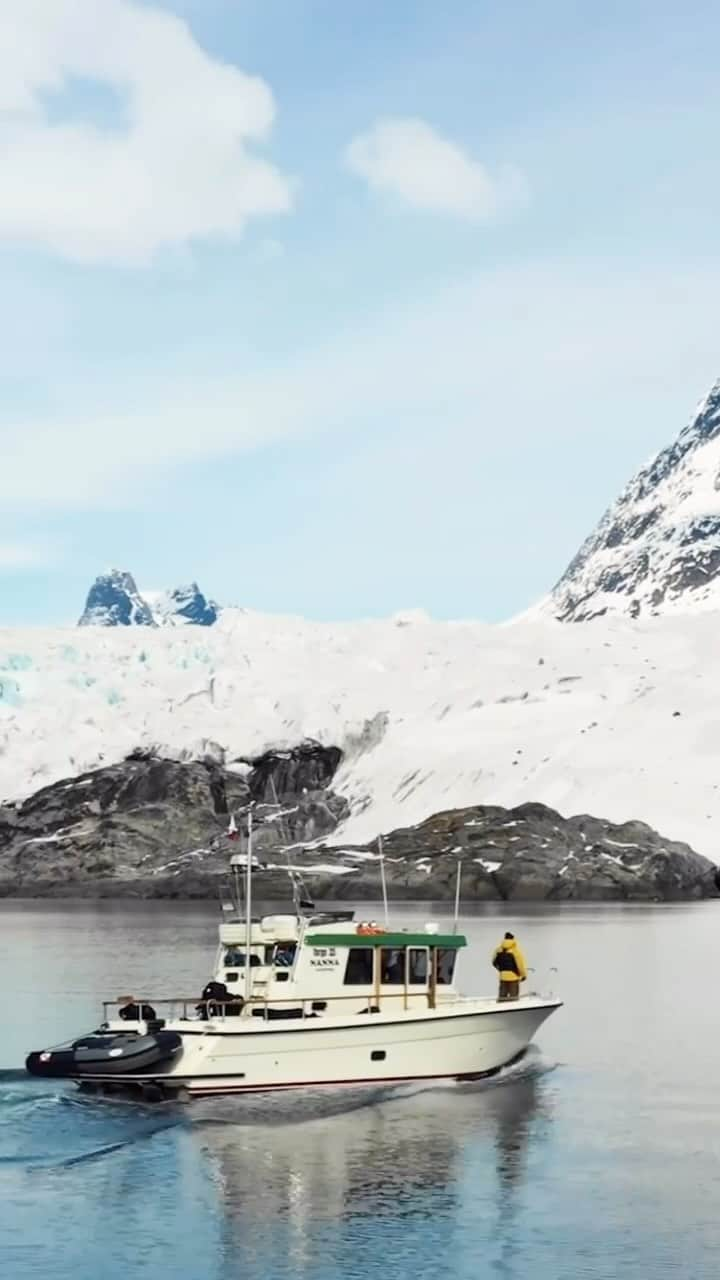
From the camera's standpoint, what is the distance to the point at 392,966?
130 ft

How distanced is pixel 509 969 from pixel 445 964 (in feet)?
5.68

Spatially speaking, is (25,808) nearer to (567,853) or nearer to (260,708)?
(260,708)

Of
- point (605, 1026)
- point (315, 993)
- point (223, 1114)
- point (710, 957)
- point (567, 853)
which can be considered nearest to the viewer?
point (223, 1114)

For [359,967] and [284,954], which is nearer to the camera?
[359,967]

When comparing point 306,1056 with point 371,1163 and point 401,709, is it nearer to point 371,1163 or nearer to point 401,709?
point 371,1163

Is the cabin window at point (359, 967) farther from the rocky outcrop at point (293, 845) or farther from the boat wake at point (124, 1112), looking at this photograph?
the rocky outcrop at point (293, 845)

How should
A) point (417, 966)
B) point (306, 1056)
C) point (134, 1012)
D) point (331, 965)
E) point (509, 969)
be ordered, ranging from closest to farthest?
1. point (306, 1056)
2. point (134, 1012)
3. point (331, 965)
4. point (417, 966)
5. point (509, 969)

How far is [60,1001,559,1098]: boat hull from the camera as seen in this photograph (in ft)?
120

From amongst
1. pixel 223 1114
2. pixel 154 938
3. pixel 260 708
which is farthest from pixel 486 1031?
pixel 260 708

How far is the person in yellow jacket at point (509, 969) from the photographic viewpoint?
41.1m

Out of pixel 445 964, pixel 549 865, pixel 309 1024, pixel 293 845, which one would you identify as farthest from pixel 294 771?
pixel 309 1024

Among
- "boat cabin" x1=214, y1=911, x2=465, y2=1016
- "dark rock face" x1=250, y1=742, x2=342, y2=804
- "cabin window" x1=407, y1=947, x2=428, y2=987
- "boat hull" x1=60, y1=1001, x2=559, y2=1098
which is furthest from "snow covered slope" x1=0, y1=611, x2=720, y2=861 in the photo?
"boat hull" x1=60, y1=1001, x2=559, y2=1098

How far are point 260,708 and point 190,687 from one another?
25.2 ft

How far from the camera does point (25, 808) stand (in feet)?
543
